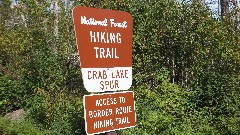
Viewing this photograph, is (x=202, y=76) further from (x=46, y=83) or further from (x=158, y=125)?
(x=46, y=83)

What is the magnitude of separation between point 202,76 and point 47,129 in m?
3.83

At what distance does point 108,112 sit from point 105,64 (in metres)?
0.48

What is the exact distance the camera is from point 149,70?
10.5 metres

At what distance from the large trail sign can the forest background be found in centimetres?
319

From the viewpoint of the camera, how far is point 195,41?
10.5 metres

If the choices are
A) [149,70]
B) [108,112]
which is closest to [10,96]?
[149,70]

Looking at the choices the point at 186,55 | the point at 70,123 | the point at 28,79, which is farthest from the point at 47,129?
the point at 186,55

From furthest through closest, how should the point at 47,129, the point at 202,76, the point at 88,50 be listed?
the point at 202,76 < the point at 47,129 < the point at 88,50

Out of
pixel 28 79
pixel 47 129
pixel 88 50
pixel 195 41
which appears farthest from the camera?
pixel 28 79

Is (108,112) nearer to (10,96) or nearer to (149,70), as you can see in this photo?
(149,70)

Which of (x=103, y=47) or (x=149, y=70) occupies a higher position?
(x=103, y=47)

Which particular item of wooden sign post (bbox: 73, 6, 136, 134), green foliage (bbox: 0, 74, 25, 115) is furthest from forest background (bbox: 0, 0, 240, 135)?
wooden sign post (bbox: 73, 6, 136, 134)

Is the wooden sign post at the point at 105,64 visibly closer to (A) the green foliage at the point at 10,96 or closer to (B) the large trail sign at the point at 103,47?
(B) the large trail sign at the point at 103,47

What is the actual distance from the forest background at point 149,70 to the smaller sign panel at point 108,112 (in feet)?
9.91
